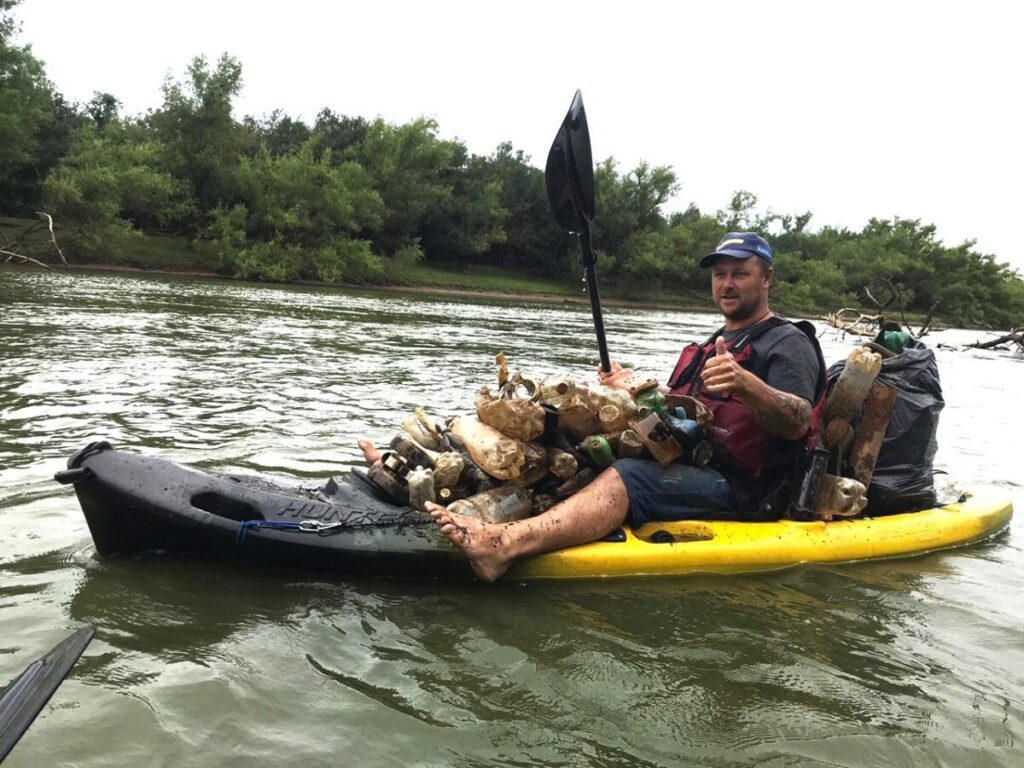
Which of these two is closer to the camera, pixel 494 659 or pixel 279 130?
pixel 494 659

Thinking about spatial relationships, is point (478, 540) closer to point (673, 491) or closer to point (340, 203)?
point (673, 491)

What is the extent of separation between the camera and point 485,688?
2.87 m

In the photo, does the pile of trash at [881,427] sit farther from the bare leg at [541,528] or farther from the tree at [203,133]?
the tree at [203,133]

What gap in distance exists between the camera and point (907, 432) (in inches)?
190

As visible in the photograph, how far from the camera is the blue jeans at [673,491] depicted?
4133mm

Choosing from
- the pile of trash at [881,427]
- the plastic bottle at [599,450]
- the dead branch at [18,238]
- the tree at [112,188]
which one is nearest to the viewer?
the plastic bottle at [599,450]

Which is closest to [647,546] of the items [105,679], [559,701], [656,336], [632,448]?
[632,448]

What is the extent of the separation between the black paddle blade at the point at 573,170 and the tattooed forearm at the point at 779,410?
84.8 inches

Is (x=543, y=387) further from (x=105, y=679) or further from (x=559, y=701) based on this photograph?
(x=105, y=679)

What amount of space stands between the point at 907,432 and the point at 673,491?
5.85ft

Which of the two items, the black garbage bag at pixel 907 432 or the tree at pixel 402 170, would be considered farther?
the tree at pixel 402 170

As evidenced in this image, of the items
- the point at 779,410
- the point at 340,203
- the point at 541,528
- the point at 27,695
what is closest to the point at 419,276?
the point at 340,203

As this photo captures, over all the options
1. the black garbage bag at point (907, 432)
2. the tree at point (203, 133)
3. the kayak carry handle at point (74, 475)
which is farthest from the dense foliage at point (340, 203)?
the kayak carry handle at point (74, 475)

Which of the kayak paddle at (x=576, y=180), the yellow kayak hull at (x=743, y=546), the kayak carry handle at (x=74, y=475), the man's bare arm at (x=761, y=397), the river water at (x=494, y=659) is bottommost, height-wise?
the river water at (x=494, y=659)
